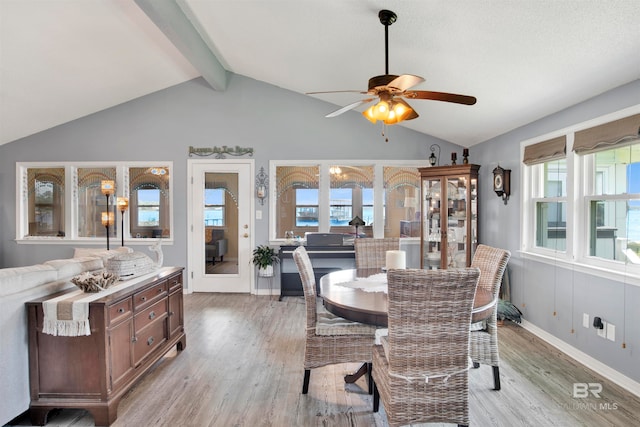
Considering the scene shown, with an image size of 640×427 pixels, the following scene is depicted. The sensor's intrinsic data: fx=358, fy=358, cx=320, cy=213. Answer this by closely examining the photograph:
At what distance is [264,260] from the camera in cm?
505

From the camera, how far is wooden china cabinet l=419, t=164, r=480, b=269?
4.60m

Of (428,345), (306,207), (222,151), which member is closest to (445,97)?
(428,345)

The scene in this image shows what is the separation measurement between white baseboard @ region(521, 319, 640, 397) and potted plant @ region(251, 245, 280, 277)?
3211mm

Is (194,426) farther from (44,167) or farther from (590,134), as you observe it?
(44,167)

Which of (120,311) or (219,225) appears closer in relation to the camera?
(120,311)

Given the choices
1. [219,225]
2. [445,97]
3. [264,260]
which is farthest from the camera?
[219,225]

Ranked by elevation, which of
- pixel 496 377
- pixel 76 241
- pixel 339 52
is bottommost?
pixel 496 377

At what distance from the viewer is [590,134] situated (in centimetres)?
291

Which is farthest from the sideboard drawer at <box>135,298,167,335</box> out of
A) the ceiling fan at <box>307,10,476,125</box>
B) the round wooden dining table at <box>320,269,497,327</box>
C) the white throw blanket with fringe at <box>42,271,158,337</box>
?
the ceiling fan at <box>307,10,476,125</box>

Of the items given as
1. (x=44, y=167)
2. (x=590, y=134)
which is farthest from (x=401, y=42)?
(x=44, y=167)

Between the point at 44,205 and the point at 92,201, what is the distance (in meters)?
0.77

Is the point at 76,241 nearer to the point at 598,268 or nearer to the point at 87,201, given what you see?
the point at 87,201

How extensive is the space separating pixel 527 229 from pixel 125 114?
18.4 feet

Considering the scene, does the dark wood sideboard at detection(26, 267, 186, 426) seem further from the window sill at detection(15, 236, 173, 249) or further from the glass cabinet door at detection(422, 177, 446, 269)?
the glass cabinet door at detection(422, 177, 446, 269)
